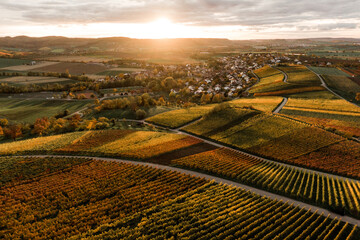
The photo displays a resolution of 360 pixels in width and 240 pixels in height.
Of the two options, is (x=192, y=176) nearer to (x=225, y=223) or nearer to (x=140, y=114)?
(x=225, y=223)

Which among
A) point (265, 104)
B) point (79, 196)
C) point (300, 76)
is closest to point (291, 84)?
point (300, 76)

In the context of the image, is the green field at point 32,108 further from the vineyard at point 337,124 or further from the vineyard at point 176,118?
the vineyard at point 337,124

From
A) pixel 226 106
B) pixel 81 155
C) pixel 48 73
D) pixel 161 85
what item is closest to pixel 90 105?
pixel 161 85

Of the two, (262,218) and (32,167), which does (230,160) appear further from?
(32,167)

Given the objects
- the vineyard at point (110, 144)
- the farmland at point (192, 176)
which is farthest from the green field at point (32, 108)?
the vineyard at point (110, 144)

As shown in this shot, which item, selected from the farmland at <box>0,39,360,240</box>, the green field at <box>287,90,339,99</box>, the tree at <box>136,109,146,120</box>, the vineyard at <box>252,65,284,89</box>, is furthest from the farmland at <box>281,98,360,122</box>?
the tree at <box>136,109,146,120</box>

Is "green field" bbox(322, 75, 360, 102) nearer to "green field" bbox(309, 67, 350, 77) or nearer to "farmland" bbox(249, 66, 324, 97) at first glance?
"farmland" bbox(249, 66, 324, 97)
